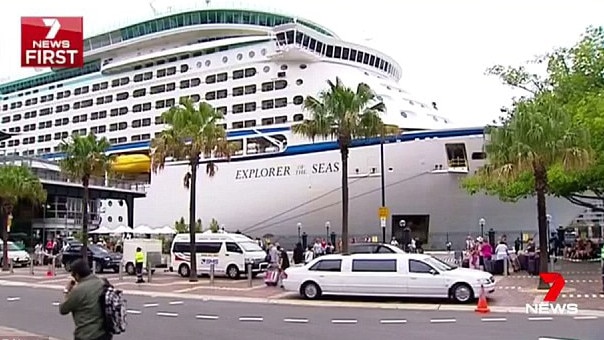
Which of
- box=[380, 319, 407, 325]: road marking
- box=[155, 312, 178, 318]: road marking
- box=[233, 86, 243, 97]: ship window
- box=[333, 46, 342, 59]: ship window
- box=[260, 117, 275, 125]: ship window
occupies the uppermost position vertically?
box=[333, 46, 342, 59]: ship window

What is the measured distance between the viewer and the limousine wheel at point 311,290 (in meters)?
21.5

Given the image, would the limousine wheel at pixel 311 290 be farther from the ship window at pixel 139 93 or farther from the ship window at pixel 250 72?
the ship window at pixel 139 93

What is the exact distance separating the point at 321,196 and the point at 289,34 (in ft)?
38.9

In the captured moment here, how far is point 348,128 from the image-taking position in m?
28.1

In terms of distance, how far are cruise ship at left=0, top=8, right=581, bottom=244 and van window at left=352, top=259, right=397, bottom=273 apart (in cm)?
2263

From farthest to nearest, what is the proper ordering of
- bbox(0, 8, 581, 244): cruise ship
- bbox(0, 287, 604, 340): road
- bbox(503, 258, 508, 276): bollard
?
bbox(0, 8, 581, 244): cruise ship → bbox(503, 258, 508, 276): bollard → bbox(0, 287, 604, 340): road

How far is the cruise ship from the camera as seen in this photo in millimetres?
43781

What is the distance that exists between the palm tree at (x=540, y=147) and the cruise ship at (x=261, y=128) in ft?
61.0

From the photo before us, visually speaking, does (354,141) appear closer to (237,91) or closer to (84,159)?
(237,91)

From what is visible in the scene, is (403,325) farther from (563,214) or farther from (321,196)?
(563,214)

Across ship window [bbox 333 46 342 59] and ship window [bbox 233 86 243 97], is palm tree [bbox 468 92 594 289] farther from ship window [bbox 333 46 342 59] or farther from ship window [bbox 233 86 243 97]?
ship window [bbox 233 86 243 97]

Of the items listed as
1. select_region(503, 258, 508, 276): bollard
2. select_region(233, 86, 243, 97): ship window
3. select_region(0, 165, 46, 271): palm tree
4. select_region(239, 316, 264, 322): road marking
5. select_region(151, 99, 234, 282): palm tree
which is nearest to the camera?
select_region(239, 316, 264, 322): road marking

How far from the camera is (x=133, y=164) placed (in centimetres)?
5681

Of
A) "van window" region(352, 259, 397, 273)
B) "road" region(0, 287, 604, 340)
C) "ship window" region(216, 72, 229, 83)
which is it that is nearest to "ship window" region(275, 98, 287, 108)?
"ship window" region(216, 72, 229, 83)
